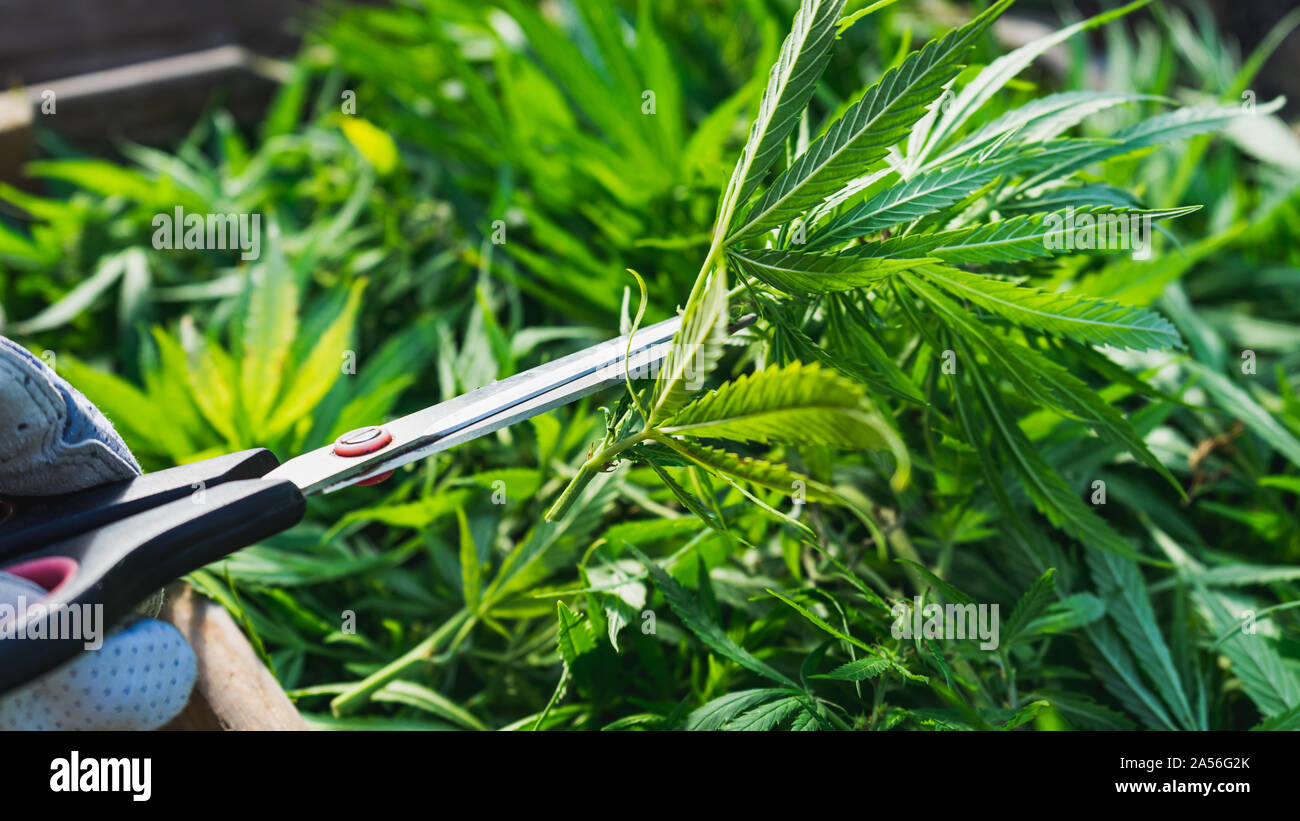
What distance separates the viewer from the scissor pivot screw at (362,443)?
0.42 m

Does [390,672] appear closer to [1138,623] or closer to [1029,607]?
[1029,607]

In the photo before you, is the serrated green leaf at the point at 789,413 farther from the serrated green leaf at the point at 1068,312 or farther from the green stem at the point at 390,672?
the green stem at the point at 390,672

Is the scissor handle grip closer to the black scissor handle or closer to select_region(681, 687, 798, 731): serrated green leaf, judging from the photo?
the black scissor handle

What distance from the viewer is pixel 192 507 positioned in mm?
384

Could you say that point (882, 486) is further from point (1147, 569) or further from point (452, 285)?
point (452, 285)

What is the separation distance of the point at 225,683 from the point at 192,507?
0.72 ft

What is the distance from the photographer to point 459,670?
71cm

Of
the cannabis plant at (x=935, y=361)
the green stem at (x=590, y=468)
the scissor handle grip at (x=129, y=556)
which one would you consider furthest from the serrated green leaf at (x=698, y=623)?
the scissor handle grip at (x=129, y=556)

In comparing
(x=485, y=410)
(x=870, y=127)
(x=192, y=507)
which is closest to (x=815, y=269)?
(x=870, y=127)

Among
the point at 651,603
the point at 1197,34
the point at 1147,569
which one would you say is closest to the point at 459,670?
the point at 651,603

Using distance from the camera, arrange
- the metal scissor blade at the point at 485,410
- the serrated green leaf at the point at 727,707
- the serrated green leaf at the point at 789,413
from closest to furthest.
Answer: the serrated green leaf at the point at 789,413 < the metal scissor blade at the point at 485,410 < the serrated green leaf at the point at 727,707

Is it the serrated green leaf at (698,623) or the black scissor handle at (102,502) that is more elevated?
the black scissor handle at (102,502)
